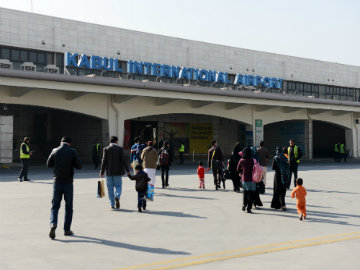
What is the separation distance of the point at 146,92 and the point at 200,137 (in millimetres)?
17520

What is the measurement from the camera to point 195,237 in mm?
8352

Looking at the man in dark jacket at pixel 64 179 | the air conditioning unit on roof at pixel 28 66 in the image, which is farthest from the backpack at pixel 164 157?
the air conditioning unit on roof at pixel 28 66

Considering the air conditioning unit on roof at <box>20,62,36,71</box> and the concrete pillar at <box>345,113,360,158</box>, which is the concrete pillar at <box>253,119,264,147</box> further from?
the air conditioning unit on roof at <box>20,62,36,71</box>

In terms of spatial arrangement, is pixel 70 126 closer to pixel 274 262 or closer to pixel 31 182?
pixel 31 182

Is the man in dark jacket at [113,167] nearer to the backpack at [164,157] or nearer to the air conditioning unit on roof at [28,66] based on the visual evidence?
the backpack at [164,157]

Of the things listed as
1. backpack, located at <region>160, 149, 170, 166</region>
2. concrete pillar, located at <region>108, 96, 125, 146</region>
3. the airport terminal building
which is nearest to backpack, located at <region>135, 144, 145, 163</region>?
backpack, located at <region>160, 149, 170, 166</region>

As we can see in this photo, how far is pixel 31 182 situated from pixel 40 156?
64.2ft

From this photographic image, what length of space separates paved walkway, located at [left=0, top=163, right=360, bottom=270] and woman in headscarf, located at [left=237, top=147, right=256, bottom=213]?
34 centimetres

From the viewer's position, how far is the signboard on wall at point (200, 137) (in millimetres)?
44562

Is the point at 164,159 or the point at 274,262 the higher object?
the point at 164,159

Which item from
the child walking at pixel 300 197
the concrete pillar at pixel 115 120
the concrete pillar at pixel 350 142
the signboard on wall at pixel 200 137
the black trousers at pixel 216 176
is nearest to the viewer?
the child walking at pixel 300 197

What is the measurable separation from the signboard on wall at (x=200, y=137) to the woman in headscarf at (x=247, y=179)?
32.4 metres

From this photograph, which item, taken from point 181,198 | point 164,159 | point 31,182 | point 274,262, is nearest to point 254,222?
point 274,262

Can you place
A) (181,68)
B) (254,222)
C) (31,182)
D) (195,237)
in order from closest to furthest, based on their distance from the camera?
(195,237) < (254,222) < (31,182) < (181,68)
